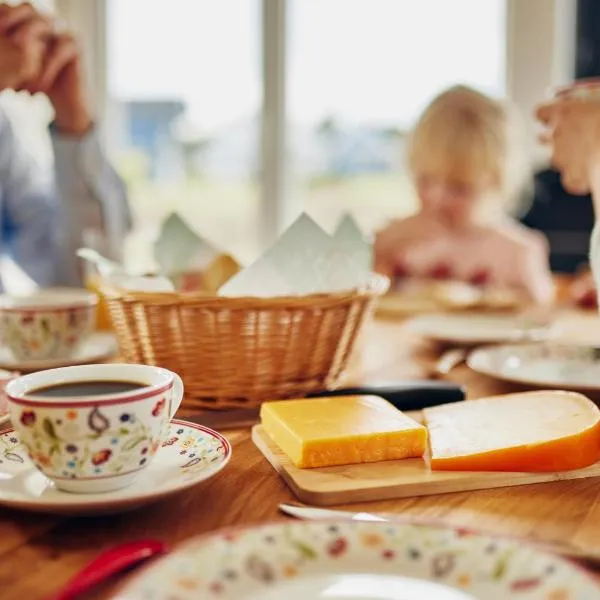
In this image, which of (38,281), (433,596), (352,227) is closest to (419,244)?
(38,281)

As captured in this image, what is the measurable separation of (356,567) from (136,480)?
238 millimetres

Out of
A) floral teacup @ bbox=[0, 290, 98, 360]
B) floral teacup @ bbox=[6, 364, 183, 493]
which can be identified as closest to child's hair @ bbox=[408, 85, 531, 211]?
floral teacup @ bbox=[0, 290, 98, 360]

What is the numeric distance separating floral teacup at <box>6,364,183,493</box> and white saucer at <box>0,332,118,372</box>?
1.60 ft

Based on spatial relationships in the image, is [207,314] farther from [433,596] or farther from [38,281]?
[38,281]

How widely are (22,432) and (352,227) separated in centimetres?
50

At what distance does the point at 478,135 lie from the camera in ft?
8.44

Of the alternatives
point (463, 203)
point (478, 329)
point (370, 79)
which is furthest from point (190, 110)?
point (478, 329)

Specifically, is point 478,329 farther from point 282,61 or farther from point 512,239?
point 282,61

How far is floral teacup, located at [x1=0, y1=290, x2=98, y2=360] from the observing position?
Result: 3.88 feet

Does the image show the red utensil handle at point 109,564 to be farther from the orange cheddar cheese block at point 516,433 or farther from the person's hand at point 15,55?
the person's hand at point 15,55

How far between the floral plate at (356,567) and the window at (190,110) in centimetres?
327

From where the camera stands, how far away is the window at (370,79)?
3.71m

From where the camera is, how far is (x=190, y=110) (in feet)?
13.1

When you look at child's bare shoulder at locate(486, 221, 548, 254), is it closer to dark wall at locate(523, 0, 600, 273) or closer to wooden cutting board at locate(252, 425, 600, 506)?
dark wall at locate(523, 0, 600, 273)
